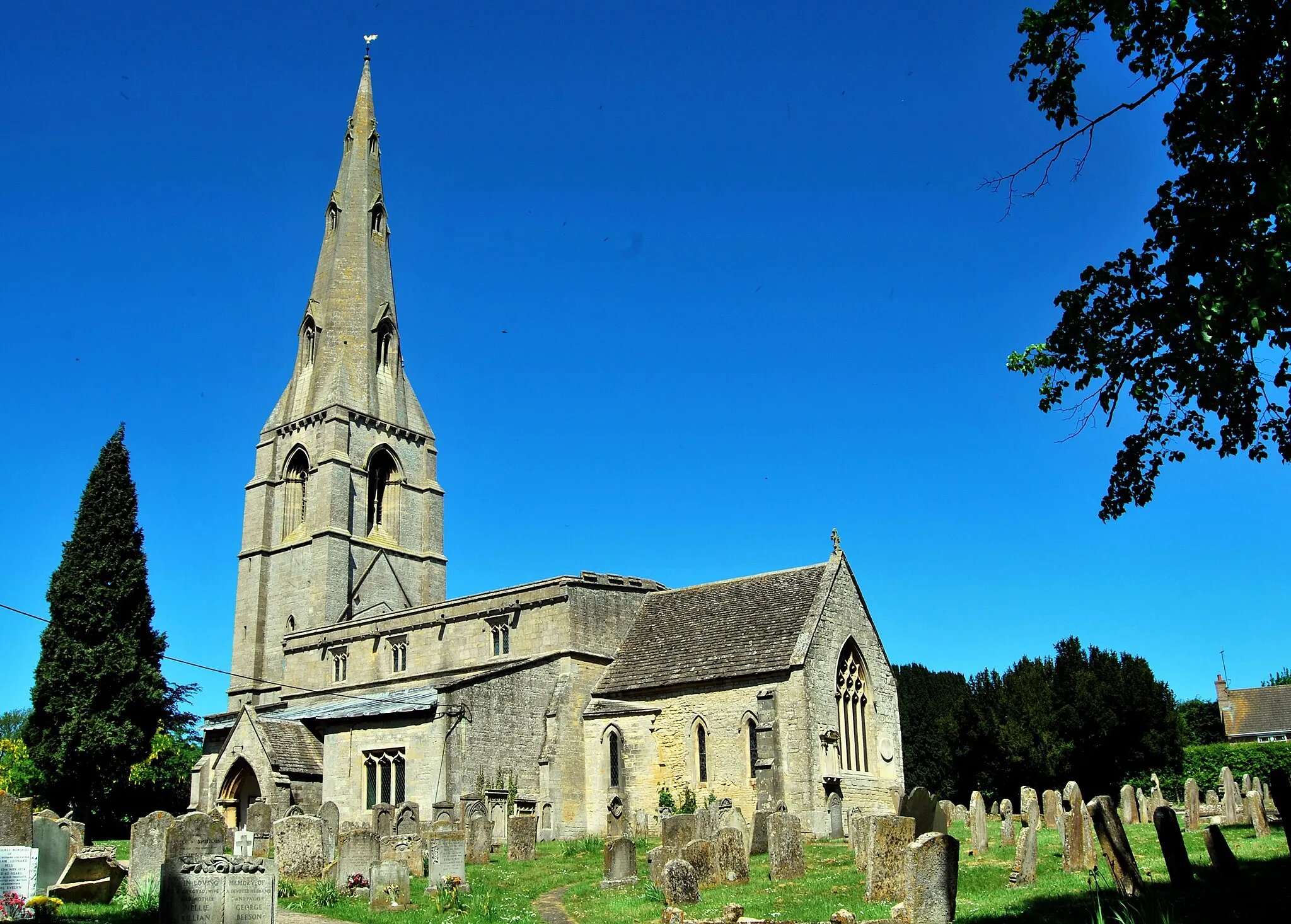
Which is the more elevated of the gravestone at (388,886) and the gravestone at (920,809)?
the gravestone at (920,809)

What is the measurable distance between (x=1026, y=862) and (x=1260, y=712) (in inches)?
Result: 2451

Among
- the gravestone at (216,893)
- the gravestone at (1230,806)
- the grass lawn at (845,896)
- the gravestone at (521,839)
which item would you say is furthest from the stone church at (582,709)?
A: the gravestone at (216,893)

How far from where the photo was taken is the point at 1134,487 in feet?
40.8

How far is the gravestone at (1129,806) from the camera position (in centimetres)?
2755

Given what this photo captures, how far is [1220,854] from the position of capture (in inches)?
537

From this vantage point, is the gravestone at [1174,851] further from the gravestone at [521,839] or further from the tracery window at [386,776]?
the tracery window at [386,776]

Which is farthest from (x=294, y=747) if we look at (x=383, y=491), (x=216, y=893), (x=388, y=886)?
(x=216, y=893)

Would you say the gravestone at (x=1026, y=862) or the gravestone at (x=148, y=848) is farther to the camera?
the gravestone at (x=148, y=848)

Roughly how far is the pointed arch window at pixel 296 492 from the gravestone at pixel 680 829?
34515 millimetres

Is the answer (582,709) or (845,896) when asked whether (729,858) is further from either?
(582,709)

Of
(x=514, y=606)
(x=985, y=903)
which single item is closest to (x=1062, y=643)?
(x=514, y=606)

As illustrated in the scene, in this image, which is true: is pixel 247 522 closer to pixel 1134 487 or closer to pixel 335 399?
pixel 335 399

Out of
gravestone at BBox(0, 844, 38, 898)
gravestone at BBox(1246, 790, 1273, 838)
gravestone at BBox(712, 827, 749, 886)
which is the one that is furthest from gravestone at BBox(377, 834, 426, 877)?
gravestone at BBox(1246, 790, 1273, 838)

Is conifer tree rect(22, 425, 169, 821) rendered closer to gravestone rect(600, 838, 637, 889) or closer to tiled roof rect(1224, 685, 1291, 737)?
gravestone rect(600, 838, 637, 889)
